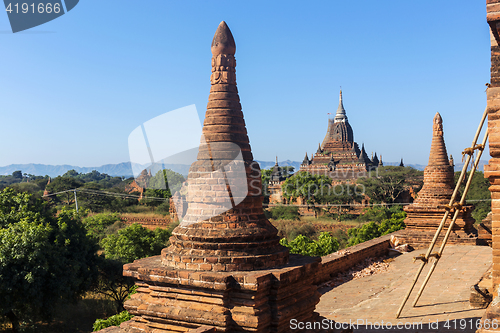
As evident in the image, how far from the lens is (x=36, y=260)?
14656 millimetres

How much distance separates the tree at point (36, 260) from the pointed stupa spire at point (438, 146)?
1396 centimetres

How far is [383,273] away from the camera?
11750 millimetres

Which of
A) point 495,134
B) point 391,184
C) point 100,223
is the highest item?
point 495,134

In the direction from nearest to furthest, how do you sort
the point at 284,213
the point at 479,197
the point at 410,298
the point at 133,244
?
the point at 410,298
the point at 133,244
the point at 479,197
the point at 284,213

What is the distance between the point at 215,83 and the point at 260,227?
2.12 meters

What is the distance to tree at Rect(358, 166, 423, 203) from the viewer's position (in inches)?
2178

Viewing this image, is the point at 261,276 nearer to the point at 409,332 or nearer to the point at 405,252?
the point at 409,332

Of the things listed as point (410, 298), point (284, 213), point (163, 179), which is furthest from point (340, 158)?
point (410, 298)

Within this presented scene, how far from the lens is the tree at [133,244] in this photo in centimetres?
2214

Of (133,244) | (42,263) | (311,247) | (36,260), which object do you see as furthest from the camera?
(133,244)

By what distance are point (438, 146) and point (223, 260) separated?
1294 centimetres

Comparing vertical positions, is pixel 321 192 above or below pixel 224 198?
below

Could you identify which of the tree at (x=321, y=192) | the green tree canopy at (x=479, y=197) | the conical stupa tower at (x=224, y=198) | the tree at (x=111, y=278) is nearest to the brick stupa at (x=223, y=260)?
the conical stupa tower at (x=224, y=198)

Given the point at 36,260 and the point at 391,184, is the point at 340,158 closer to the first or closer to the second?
the point at 391,184
